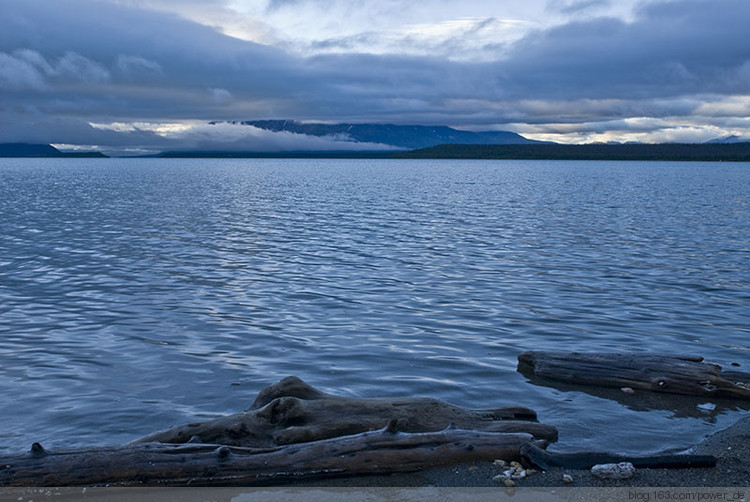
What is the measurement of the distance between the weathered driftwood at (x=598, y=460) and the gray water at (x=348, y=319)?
132cm

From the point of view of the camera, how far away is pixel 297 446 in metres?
8.88

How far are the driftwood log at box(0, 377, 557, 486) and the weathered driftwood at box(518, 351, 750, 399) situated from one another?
2.93m

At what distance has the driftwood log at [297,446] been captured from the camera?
8391mm

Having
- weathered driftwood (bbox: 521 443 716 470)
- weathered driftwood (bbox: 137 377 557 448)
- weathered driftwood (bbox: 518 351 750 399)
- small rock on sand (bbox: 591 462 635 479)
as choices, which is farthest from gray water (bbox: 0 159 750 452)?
small rock on sand (bbox: 591 462 635 479)

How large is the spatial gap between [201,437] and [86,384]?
4751 millimetres

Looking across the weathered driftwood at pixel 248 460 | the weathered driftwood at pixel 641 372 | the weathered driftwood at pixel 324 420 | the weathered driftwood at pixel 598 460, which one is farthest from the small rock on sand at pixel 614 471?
the weathered driftwood at pixel 641 372

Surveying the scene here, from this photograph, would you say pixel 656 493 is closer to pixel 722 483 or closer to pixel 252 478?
pixel 722 483

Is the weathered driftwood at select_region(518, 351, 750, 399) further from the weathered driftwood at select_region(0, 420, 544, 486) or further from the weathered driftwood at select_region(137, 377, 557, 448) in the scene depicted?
the weathered driftwood at select_region(0, 420, 544, 486)

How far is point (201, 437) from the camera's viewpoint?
945 centimetres

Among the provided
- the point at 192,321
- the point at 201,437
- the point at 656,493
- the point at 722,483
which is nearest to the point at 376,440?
the point at 201,437

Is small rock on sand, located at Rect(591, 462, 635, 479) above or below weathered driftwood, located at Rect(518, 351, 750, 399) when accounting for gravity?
above

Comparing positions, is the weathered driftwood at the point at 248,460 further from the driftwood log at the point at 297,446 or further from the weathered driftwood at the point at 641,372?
the weathered driftwood at the point at 641,372

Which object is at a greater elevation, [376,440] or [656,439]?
[376,440]

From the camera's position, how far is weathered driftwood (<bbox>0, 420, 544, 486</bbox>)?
835 centimetres
